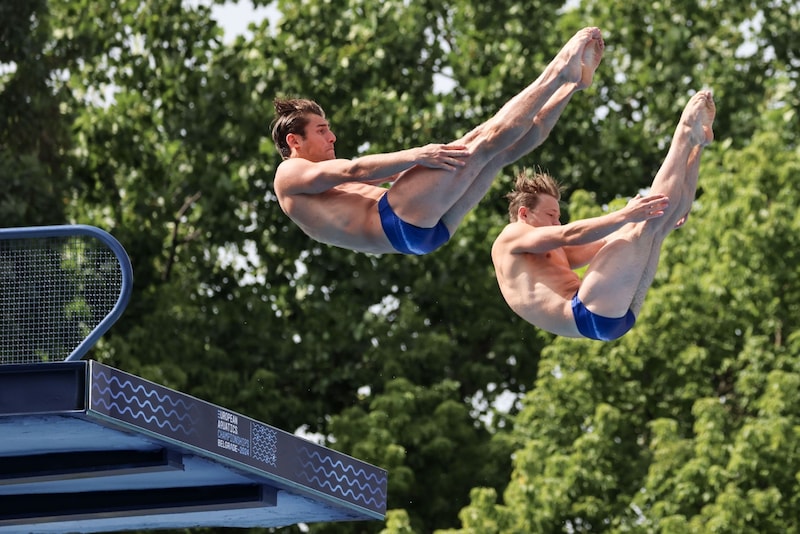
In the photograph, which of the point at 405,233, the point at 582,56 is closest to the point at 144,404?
the point at 405,233

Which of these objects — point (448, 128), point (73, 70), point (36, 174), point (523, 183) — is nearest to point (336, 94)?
point (448, 128)

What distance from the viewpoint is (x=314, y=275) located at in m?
23.5

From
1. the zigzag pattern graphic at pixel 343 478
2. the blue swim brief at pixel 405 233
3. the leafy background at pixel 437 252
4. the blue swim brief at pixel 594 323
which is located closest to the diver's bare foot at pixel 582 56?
the blue swim brief at pixel 405 233

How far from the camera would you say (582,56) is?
814cm

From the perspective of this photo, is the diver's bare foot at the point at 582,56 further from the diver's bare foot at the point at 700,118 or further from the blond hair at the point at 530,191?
the blond hair at the point at 530,191

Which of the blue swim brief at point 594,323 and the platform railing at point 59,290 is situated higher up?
the platform railing at point 59,290

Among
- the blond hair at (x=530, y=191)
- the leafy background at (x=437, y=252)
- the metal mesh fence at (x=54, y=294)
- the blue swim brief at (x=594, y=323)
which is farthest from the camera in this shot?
the leafy background at (x=437, y=252)

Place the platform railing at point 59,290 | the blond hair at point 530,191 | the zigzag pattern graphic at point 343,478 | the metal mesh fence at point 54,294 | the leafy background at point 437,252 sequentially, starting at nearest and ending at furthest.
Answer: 1. the platform railing at point 59,290
2. the metal mesh fence at point 54,294
3. the blond hair at point 530,191
4. the zigzag pattern graphic at point 343,478
5. the leafy background at point 437,252

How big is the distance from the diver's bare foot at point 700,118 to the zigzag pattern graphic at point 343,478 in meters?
3.07

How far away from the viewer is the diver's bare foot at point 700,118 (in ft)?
28.0

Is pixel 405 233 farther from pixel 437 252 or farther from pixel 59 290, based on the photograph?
pixel 437 252

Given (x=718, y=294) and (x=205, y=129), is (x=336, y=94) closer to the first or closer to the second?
(x=205, y=129)

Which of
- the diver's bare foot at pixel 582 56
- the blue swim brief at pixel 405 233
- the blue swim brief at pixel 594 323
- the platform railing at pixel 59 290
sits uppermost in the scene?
the diver's bare foot at pixel 582 56

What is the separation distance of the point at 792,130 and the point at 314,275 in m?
6.81
